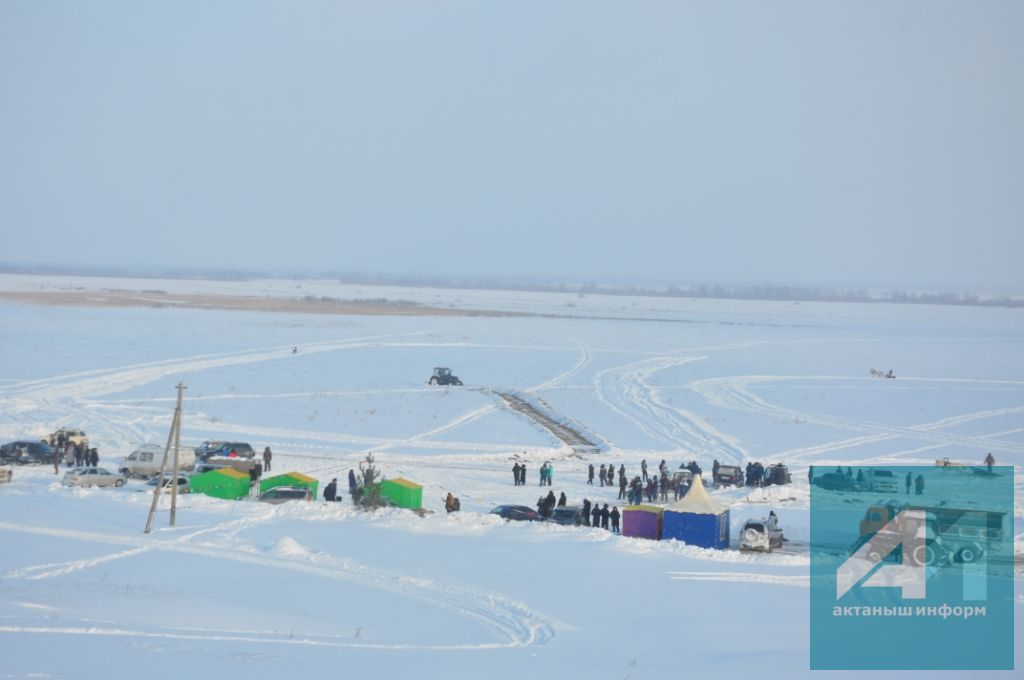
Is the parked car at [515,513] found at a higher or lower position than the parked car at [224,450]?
lower

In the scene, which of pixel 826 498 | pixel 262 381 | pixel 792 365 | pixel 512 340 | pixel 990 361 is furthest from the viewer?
pixel 512 340

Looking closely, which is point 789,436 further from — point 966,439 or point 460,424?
point 460,424

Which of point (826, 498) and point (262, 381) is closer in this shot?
point (826, 498)

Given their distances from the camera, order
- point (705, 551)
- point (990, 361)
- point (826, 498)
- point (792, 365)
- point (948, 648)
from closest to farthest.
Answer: point (948, 648) < point (705, 551) < point (826, 498) < point (792, 365) < point (990, 361)

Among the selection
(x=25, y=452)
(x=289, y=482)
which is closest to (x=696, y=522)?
(x=289, y=482)

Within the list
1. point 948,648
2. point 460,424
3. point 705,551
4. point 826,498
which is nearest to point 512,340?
point 460,424

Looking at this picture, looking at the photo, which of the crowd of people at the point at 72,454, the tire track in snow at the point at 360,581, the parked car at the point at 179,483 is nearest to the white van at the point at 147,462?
the crowd of people at the point at 72,454

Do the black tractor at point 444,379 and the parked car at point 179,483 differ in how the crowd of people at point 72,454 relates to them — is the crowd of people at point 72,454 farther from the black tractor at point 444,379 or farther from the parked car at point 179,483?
the black tractor at point 444,379

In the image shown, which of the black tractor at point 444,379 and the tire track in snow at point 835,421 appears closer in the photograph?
the tire track in snow at point 835,421
